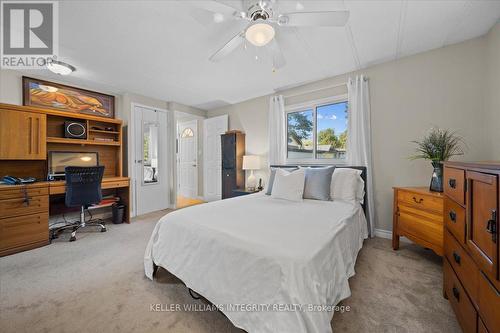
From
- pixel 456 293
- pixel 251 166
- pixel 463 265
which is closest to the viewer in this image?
pixel 463 265

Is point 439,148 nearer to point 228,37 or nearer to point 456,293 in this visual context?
point 456,293

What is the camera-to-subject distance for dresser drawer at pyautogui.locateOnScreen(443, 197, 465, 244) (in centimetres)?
119

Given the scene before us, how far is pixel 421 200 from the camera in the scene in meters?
2.06

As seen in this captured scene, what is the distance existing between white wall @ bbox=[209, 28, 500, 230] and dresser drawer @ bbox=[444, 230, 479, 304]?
1.30 meters

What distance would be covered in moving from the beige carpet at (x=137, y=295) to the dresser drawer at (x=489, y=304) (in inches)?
20.0

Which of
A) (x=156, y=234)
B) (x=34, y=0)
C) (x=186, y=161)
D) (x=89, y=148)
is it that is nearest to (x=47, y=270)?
(x=156, y=234)

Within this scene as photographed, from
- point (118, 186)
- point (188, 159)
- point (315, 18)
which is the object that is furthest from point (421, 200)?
point (188, 159)

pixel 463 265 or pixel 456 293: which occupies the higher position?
pixel 463 265

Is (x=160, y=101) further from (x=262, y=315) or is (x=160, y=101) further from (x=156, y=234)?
(x=262, y=315)

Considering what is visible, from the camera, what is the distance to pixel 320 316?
0.96m

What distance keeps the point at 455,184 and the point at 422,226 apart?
1.00 meters

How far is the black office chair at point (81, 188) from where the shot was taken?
269cm

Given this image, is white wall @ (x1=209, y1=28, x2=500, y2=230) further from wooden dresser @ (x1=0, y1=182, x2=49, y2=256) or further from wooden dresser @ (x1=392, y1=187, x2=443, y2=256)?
wooden dresser @ (x1=0, y1=182, x2=49, y2=256)

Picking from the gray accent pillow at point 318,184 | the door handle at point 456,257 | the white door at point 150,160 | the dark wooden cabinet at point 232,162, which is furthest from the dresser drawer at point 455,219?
the white door at point 150,160
